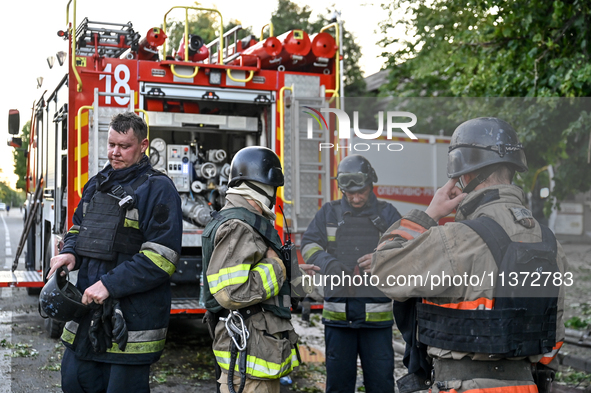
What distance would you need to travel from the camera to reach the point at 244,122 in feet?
20.6

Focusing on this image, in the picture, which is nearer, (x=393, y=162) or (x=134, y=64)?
(x=393, y=162)

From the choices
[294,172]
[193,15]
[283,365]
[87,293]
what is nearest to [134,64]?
[294,172]

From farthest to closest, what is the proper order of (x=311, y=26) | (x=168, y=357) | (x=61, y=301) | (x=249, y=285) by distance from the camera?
(x=311, y=26), (x=168, y=357), (x=61, y=301), (x=249, y=285)

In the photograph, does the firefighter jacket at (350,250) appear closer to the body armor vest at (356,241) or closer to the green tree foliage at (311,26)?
the body armor vest at (356,241)

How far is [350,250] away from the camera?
395 centimetres

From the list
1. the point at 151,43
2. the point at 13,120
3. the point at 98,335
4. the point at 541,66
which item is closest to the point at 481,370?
the point at 98,335

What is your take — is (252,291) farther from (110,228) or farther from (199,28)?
(199,28)

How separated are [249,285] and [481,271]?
41.2 inches

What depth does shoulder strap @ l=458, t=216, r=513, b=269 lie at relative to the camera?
217 cm

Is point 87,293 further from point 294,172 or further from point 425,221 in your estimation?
point 294,172

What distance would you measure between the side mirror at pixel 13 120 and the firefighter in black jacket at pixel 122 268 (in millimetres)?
6222

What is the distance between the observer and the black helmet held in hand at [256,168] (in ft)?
9.56

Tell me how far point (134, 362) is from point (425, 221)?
1.62m

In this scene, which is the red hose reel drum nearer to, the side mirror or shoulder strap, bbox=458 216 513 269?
the side mirror
